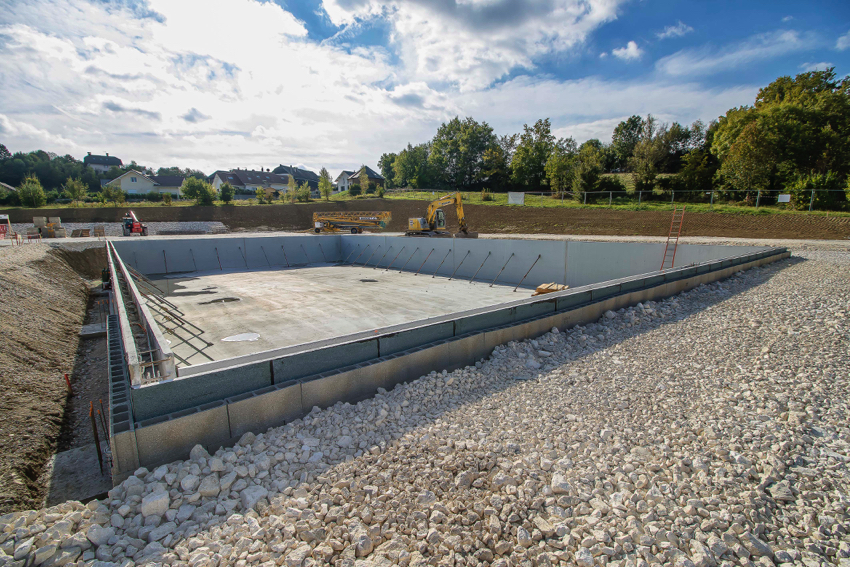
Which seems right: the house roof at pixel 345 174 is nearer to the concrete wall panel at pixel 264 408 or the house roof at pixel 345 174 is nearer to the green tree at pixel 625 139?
the green tree at pixel 625 139

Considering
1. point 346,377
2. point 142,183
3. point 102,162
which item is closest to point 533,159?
point 346,377

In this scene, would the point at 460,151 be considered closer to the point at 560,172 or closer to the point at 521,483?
the point at 560,172

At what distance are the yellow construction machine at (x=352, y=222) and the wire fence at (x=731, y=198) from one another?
51.1 feet

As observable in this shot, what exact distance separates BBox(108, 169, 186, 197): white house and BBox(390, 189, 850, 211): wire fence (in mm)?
53326

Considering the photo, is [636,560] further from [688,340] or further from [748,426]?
[688,340]

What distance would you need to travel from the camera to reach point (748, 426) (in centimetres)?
434

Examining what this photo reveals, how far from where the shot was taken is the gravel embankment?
9.64ft

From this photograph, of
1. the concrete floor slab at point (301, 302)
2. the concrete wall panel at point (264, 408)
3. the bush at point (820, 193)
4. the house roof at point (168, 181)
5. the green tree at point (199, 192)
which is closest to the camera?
the concrete wall panel at point (264, 408)

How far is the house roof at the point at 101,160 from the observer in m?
80.4

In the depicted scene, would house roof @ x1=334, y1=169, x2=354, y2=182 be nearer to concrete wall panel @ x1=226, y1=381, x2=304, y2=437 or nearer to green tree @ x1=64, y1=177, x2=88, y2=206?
green tree @ x1=64, y1=177, x2=88, y2=206

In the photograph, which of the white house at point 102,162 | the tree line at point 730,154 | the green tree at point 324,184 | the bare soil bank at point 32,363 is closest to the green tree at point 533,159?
the tree line at point 730,154

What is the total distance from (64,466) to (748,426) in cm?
889

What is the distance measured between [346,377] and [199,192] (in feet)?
153

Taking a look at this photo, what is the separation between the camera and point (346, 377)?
5215 mm
